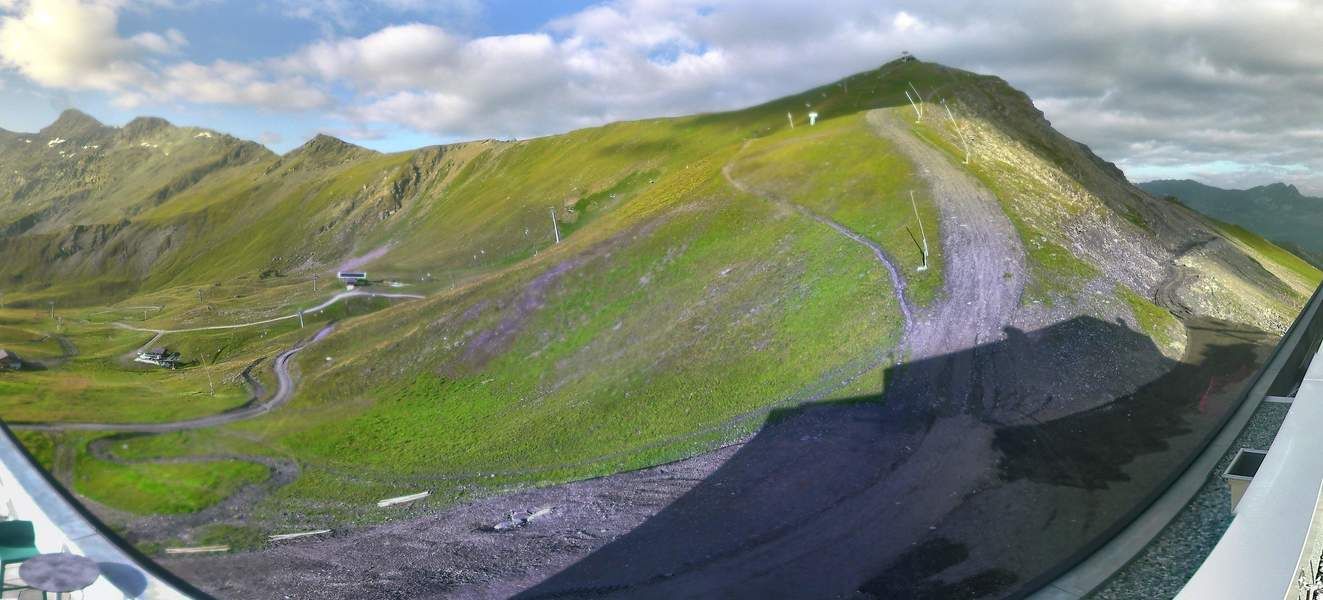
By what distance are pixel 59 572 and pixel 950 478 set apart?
21.9 m

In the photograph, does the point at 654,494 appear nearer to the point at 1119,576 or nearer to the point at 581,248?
the point at 1119,576

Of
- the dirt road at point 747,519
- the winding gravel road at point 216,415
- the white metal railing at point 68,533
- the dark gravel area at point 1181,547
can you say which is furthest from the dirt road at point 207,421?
the dark gravel area at point 1181,547

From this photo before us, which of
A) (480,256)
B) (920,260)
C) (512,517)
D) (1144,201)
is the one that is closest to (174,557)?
(512,517)

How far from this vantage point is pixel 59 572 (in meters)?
5.82

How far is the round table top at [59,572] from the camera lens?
558cm

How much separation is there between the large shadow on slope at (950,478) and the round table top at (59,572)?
43.6 ft

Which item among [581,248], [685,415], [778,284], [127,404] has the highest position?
[581,248]

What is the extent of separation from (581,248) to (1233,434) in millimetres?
37076

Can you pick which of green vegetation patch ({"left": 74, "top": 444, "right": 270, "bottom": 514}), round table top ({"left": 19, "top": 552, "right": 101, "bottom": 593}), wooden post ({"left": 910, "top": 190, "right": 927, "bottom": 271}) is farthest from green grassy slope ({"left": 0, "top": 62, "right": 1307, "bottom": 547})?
round table top ({"left": 19, "top": 552, "right": 101, "bottom": 593})

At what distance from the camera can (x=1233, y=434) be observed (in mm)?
13227

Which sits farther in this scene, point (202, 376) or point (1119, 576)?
point (202, 376)

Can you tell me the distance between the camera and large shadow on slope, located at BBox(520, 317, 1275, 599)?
16172mm

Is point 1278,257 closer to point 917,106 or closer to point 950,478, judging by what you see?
point 917,106

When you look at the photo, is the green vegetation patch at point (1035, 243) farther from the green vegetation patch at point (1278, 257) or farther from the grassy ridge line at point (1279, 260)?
the green vegetation patch at point (1278, 257)
